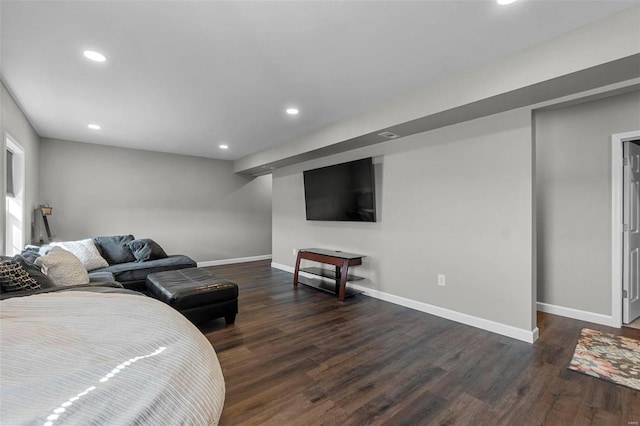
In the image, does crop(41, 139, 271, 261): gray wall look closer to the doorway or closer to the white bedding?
the doorway

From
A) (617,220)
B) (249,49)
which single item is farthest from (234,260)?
(617,220)

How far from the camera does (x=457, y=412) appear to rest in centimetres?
168

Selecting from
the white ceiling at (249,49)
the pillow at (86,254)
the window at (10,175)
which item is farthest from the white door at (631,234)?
the window at (10,175)

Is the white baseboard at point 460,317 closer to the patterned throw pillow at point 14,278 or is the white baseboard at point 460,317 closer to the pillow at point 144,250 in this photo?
the pillow at point 144,250

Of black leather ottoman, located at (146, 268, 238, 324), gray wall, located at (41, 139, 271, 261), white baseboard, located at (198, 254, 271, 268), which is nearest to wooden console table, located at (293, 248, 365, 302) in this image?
black leather ottoman, located at (146, 268, 238, 324)

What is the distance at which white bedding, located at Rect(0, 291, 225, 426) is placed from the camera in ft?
2.48

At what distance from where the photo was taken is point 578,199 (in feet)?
10.4

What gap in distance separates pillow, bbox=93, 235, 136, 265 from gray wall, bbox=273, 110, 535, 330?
3604mm

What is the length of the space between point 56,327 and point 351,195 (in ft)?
11.6

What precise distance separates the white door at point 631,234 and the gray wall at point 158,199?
6.39m

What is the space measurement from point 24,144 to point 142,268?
210cm

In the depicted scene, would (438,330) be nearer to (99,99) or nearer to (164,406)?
(164,406)

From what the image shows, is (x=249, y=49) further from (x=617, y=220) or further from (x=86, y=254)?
(x=617, y=220)

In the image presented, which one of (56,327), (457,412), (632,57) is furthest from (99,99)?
(632,57)
